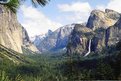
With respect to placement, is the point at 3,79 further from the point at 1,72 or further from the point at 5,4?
the point at 5,4

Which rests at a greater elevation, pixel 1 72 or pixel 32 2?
pixel 32 2

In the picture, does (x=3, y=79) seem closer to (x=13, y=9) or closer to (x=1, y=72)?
(x=1, y=72)

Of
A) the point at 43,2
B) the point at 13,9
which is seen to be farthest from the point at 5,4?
the point at 43,2

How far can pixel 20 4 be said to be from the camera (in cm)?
1122

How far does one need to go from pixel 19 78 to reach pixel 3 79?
1132mm

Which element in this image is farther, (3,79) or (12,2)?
(12,2)

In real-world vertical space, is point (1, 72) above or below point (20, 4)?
below

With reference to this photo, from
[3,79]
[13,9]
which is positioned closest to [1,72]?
[3,79]

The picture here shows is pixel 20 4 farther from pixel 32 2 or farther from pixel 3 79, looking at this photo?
pixel 3 79

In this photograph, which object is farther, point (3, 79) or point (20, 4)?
point (20, 4)

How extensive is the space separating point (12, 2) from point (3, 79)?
235 centimetres

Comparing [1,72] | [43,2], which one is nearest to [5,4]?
[43,2]

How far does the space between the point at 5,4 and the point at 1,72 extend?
2.06 meters

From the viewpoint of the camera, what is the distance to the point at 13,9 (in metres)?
11.3
